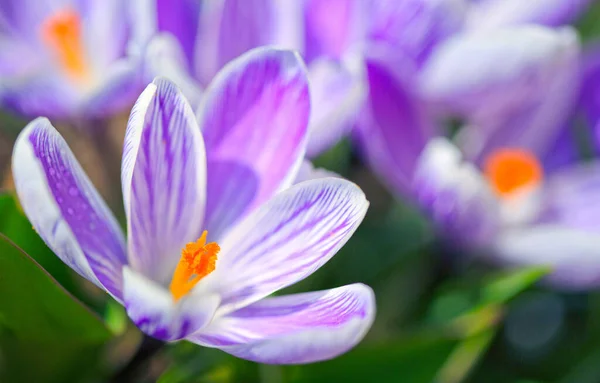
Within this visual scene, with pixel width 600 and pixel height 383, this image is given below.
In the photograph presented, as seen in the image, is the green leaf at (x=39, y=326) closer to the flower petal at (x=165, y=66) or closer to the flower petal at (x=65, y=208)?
the flower petal at (x=65, y=208)

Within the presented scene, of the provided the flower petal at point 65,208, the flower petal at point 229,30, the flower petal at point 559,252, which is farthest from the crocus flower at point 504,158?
the flower petal at point 65,208

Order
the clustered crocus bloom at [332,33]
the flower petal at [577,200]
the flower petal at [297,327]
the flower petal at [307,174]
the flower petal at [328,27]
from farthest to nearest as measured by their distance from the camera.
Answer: the flower petal at [577,200]
the flower petal at [328,27]
the clustered crocus bloom at [332,33]
the flower petal at [307,174]
the flower petal at [297,327]

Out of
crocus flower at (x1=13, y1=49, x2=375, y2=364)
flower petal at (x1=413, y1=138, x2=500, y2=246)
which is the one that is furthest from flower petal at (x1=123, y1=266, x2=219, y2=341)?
flower petal at (x1=413, y1=138, x2=500, y2=246)

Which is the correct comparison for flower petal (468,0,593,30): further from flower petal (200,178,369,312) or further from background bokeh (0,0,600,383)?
flower petal (200,178,369,312)

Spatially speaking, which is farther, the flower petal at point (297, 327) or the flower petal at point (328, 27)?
the flower petal at point (328, 27)

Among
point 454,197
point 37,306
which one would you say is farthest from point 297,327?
point 454,197

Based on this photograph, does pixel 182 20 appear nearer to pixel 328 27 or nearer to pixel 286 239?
pixel 328 27

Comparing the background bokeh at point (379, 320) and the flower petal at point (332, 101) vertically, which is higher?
the flower petal at point (332, 101)

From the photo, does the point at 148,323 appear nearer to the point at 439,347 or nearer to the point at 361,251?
the point at 439,347
